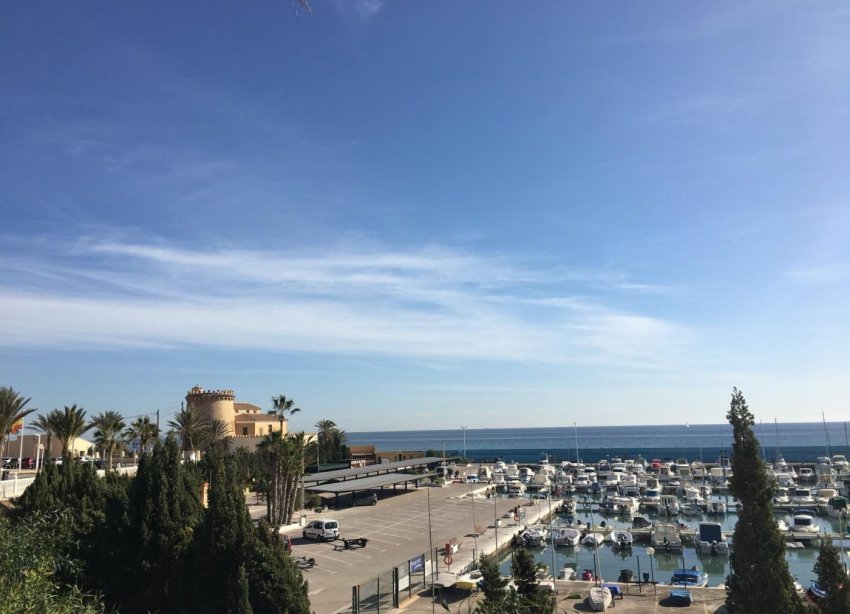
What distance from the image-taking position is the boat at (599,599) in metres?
28.5

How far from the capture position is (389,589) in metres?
30.0

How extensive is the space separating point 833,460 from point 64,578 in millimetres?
107118

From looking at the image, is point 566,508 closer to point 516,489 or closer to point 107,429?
point 516,489

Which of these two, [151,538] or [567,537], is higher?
[151,538]

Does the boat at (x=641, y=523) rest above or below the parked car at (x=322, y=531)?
below

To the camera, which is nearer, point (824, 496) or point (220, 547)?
point (220, 547)

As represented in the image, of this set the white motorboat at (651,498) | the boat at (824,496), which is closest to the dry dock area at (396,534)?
the white motorboat at (651,498)

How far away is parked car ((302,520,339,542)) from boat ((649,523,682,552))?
2507 cm

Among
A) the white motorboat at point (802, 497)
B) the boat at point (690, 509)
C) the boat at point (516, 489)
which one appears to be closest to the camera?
the boat at point (690, 509)

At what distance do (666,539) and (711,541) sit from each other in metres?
3.20

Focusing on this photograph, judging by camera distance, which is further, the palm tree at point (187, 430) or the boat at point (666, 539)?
the palm tree at point (187, 430)

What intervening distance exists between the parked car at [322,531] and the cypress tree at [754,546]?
27.3 m

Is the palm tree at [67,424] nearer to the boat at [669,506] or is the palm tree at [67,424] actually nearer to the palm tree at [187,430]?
the palm tree at [187,430]

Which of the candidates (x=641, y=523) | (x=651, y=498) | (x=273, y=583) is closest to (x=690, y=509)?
(x=651, y=498)
